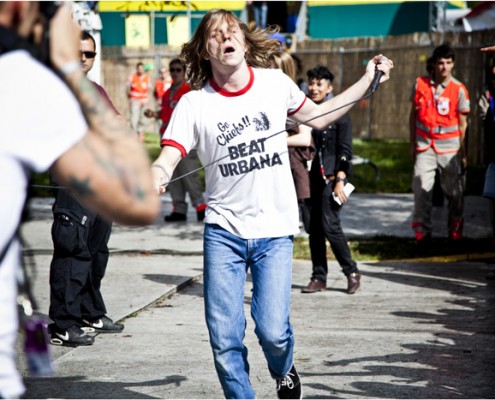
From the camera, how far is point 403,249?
412 inches

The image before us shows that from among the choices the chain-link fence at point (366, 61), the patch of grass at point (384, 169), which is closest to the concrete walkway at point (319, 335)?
the patch of grass at point (384, 169)

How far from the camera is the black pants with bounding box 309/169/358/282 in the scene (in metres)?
8.26

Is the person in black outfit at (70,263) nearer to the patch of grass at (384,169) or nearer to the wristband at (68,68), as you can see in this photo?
the wristband at (68,68)

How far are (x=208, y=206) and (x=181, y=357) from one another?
64.5 inches

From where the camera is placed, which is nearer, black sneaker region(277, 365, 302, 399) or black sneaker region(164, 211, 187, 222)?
black sneaker region(277, 365, 302, 399)

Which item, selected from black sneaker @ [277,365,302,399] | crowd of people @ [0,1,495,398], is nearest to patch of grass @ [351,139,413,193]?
crowd of people @ [0,1,495,398]

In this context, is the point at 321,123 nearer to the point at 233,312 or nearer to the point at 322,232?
the point at 233,312

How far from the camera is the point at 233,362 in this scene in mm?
4527

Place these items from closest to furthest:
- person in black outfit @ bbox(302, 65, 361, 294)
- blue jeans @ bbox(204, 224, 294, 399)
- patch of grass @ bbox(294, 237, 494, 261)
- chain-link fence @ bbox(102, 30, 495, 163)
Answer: blue jeans @ bbox(204, 224, 294, 399) → person in black outfit @ bbox(302, 65, 361, 294) → patch of grass @ bbox(294, 237, 494, 261) → chain-link fence @ bbox(102, 30, 495, 163)

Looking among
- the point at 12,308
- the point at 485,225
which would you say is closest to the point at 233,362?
the point at 12,308

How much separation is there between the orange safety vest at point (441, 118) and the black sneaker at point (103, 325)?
4808 mm

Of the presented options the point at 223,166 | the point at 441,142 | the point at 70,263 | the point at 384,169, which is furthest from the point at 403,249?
the point at 384,169

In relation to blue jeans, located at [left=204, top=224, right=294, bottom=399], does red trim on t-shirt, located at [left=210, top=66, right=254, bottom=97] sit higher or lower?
higher

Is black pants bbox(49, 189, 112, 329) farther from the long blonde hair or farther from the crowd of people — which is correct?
the long blonde hair
